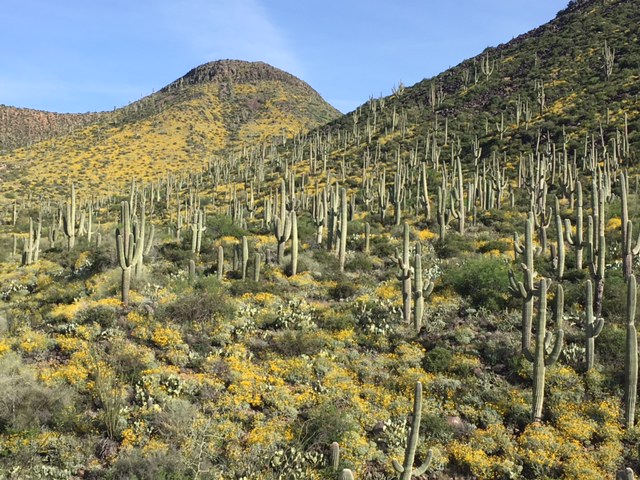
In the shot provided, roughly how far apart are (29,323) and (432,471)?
35.0ft

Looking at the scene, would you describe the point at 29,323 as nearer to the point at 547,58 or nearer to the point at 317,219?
the point at 317,219

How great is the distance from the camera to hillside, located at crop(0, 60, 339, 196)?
5722 centimetres

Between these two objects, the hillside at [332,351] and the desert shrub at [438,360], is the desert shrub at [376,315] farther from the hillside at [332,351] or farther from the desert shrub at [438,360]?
the desert shrub at [438,360]

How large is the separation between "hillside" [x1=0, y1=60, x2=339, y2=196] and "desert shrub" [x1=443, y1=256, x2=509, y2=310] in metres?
45.7

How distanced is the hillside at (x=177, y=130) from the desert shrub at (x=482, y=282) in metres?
45.7

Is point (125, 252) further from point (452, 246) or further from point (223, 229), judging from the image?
point (452, 246)

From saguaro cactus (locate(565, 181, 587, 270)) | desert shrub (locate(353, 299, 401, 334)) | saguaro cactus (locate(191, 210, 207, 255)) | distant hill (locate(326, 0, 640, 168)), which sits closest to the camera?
desert shrub (locate(353, 299, 401, 334))

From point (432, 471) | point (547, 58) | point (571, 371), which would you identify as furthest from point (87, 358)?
point (547, 58)

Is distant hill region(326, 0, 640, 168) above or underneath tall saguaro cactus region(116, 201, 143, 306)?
above

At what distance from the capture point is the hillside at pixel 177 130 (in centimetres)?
5722

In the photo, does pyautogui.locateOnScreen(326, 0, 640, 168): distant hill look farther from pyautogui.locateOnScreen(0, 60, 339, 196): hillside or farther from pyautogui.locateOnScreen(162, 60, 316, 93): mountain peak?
pyautogui.locateOnScreen(162, 60, 316, 93): mountain peak

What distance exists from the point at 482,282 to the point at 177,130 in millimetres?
67424

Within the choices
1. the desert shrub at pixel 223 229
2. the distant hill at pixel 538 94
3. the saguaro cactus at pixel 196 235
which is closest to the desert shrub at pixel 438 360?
the saguaro cactus at pixel 196 235

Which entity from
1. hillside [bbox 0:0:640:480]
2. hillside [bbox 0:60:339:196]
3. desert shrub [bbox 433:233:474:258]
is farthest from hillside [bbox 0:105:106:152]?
desert shrub [bbox 433:233:474:258]
